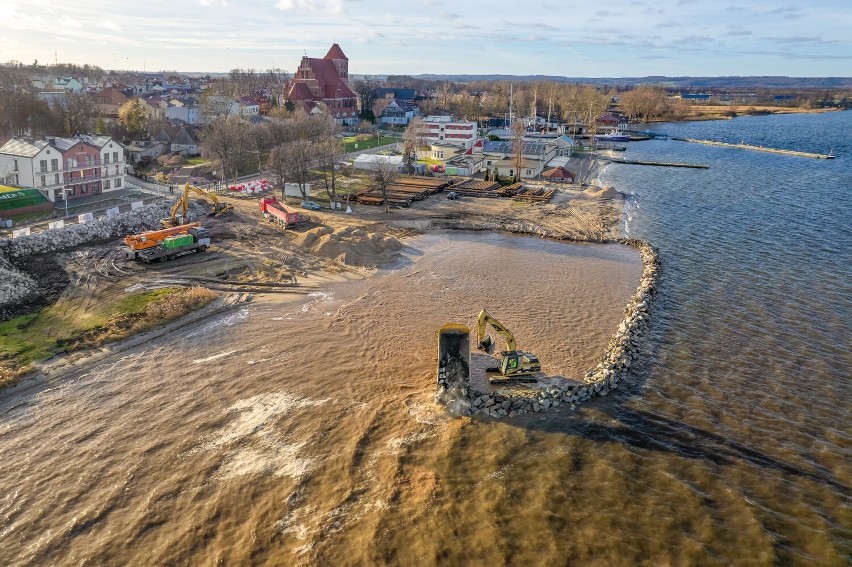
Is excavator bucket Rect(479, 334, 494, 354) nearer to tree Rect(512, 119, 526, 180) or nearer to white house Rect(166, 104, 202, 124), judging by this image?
tree Rect(512, 119, 526, 180)

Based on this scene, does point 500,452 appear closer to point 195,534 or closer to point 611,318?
point 195,534

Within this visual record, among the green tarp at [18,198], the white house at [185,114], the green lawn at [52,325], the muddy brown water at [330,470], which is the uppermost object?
the white house at [185,114]

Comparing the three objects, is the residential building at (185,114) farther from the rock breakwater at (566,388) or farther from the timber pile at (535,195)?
the rock breakwater at (566,388)

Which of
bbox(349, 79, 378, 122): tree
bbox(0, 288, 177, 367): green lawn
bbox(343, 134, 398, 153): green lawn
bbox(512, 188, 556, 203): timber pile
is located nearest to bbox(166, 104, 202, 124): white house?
bbox(343, 134, 398, 153): green lawn

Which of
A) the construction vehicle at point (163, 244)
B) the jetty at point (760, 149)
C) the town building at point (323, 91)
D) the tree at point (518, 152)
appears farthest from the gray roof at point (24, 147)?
the jetty at point (760, 149)

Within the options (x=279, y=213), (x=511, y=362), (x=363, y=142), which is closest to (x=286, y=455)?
(x=511, y=362)

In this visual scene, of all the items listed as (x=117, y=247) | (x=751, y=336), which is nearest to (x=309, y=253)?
(x=117, y=247)

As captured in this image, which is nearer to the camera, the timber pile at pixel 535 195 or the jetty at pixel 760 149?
the timber pile at pixel 535 195
